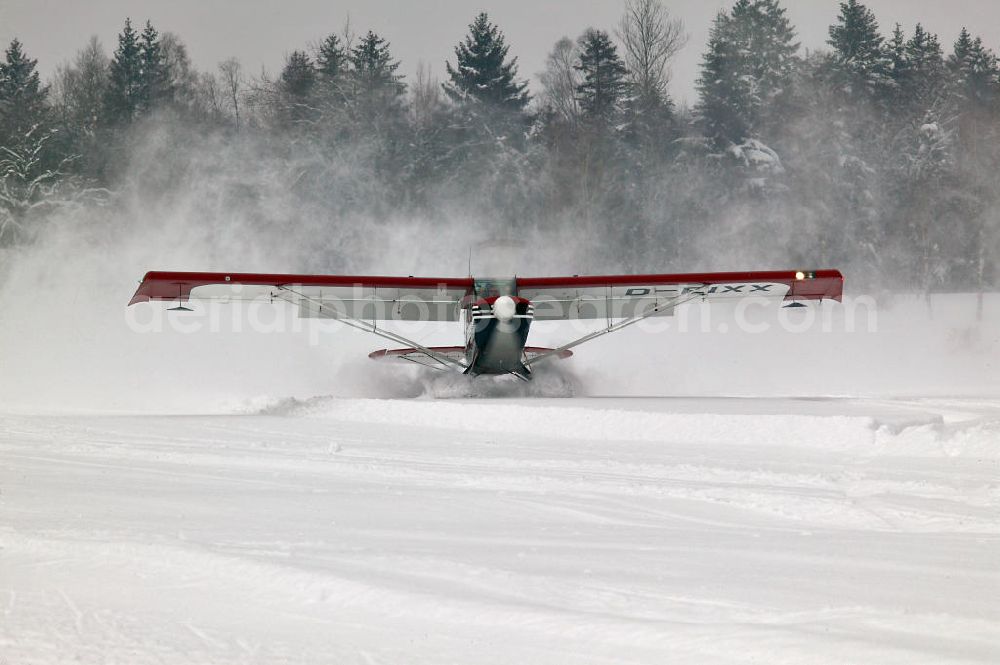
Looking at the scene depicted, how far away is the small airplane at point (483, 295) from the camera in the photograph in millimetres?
15453

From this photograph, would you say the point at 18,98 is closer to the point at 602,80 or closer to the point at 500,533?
the point at 602,80

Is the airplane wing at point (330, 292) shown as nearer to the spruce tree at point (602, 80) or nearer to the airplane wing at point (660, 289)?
the airplane wing at point (660, 289)

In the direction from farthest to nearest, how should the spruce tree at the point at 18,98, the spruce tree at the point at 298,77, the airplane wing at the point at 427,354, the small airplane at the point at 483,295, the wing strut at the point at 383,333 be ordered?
the spruce tree at the point at 298,77
the spruce tree at the point at 18,98
the airplane wing at the point at 427,354
the wing strut at the point at 383,333
the small airplane at the point at 483,295

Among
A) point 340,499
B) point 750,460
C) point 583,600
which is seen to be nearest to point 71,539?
point 340,499

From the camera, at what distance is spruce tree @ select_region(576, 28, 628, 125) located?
38156 millimetres

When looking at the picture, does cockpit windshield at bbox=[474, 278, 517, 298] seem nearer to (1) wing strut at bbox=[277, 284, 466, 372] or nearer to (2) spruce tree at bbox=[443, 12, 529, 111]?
(1) wing strut at bbox=[277, 284, 466, 372]

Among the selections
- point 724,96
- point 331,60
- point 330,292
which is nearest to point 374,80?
point 331,60

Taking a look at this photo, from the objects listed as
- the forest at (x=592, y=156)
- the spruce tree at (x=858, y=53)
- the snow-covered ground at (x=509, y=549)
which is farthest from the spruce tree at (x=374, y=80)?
the snow-covered ground at (x=509, y=549)

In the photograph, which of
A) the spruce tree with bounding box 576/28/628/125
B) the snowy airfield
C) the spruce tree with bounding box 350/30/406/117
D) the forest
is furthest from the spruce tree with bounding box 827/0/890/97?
the snowy airfield

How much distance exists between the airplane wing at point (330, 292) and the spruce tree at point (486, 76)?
857 inches

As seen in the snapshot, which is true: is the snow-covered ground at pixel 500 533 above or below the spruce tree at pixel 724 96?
below

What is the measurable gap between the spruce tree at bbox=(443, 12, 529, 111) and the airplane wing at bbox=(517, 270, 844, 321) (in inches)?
852

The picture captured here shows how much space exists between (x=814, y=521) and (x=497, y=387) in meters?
11.7

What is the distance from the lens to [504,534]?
18.0ft
